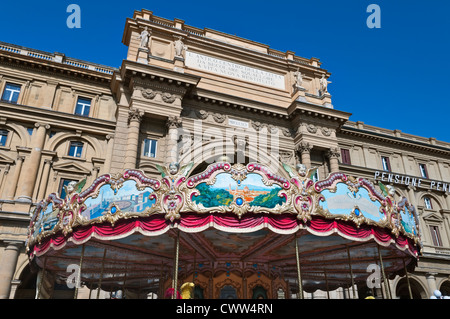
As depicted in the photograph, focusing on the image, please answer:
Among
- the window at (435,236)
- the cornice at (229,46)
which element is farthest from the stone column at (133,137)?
the window at (435,236)

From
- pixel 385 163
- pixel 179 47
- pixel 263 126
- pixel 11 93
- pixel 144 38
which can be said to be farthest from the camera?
pixel 385 163

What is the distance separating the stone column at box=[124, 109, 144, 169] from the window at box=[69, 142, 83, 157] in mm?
4215

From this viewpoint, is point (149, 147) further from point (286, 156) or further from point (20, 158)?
point (286, 156)

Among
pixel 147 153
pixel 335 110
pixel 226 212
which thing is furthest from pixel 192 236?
pixel 335 110

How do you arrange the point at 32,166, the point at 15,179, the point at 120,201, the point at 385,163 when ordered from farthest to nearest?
the point at 385,163 → the point at 32,166 → the point at 15,179 → the point at 120,201

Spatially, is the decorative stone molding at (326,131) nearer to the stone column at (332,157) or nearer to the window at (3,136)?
the stone column at (332,157)

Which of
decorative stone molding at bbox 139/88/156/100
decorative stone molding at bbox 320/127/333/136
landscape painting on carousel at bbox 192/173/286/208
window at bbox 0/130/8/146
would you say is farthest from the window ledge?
decorative stone molding at bbox 320/127/333/136

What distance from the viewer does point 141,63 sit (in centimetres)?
2181

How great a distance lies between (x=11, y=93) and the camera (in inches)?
889

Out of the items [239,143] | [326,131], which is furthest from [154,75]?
[326,131]

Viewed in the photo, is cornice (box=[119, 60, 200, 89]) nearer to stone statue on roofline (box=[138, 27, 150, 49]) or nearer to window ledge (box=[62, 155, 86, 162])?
stone statue on roofline (box=[138, 27, 150, 49])

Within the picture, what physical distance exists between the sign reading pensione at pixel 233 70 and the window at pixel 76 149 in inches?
378

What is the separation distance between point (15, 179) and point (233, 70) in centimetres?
1701
